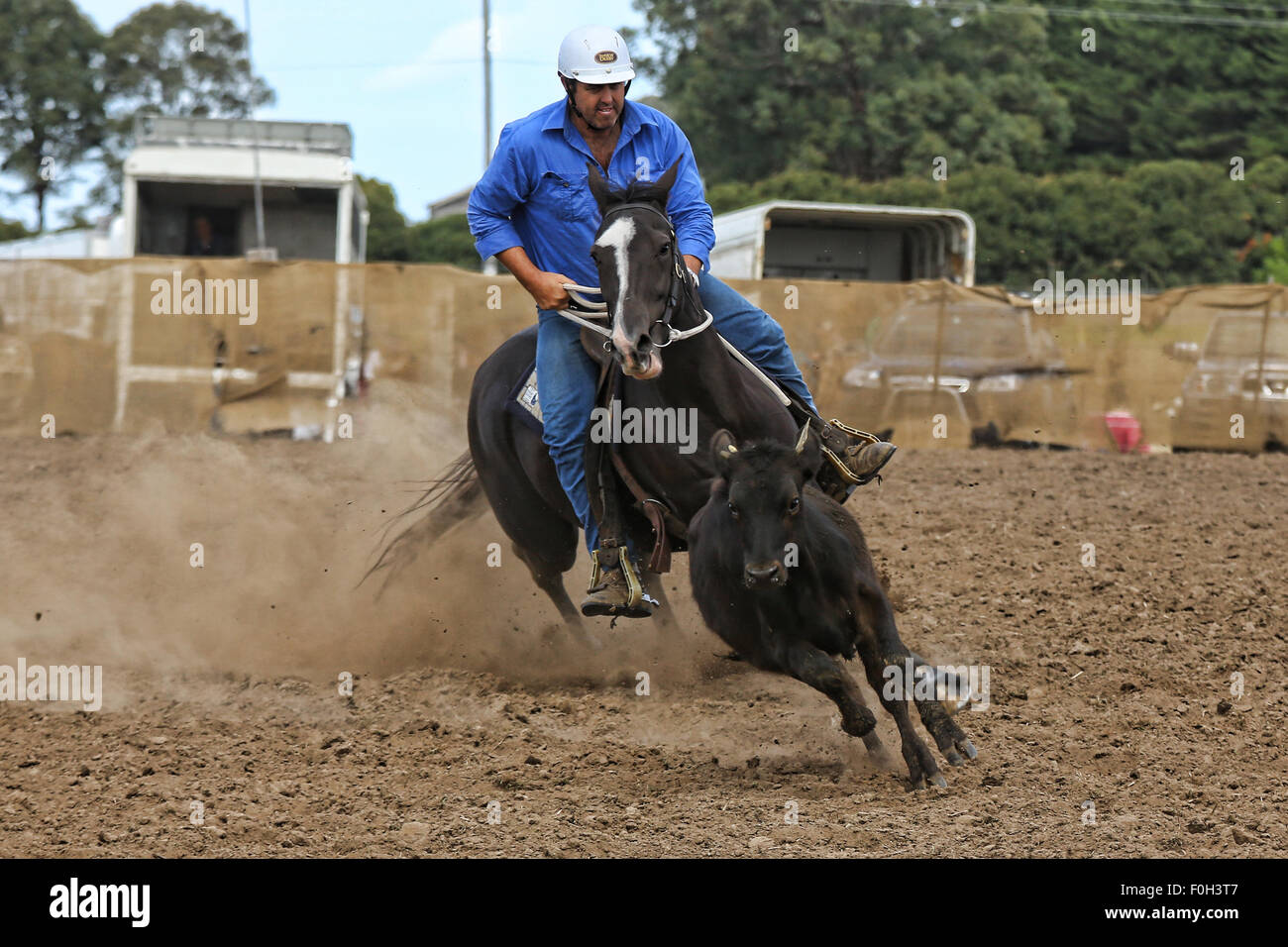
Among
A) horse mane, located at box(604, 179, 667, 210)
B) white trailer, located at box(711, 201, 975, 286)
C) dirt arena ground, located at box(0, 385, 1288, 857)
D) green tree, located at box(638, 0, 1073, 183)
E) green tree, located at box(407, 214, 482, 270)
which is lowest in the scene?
dirt arena ground, located at box(0, 385, 1288, 857)

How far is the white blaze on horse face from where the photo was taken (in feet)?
16.6

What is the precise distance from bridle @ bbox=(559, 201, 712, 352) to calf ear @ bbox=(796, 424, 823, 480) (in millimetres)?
641

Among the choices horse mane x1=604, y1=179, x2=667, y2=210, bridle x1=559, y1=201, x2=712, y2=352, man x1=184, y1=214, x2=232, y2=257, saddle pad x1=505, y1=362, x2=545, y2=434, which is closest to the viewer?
bridle x1=559, y1=201, x2=712, y2=352

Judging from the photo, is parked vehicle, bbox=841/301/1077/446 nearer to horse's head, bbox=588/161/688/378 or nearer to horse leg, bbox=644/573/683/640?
horse leg, bbox=644/573/683/640

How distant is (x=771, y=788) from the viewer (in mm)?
5285

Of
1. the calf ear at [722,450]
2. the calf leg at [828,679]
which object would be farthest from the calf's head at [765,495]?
the calf leg at [828,679]

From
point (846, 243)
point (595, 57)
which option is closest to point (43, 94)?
point (846, 243)

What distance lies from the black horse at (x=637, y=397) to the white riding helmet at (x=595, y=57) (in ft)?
1.47

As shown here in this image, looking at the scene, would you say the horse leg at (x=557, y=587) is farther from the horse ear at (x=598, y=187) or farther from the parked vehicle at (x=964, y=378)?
the parked vehicle at (x=964, y=378)

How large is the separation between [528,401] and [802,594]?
214 cm

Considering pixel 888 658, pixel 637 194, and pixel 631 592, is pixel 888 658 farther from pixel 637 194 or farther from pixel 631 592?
pixel 637 194

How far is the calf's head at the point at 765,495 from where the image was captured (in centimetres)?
498

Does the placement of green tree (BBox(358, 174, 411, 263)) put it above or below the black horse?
above

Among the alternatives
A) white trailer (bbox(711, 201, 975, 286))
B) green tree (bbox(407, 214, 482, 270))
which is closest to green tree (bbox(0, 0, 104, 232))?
Answer: green tree (bbox(407, 214, 482, 270))
